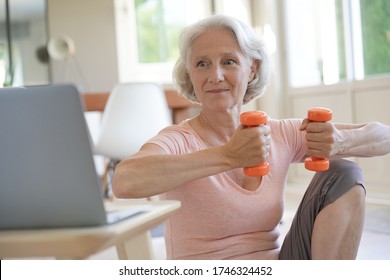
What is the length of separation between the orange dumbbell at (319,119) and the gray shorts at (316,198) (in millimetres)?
49

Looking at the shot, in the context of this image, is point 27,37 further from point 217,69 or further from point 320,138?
point 320,138

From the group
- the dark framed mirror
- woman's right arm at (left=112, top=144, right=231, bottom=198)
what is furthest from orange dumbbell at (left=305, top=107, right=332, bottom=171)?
the dark framed mirror

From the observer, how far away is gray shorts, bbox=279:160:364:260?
0.88 m

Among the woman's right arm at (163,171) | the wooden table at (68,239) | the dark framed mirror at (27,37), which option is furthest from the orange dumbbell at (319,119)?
the dark framed mirror at (27,37)

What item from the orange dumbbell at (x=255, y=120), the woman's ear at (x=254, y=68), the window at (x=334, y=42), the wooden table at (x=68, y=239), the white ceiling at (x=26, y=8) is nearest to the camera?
the wooden table at (x=68, y=239)

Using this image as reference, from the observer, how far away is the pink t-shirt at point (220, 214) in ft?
2.97

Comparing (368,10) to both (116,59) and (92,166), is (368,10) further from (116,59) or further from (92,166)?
(116,59)

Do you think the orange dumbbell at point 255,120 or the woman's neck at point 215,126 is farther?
the woman's neck at point 215,126

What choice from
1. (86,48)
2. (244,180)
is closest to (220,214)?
(244,180)

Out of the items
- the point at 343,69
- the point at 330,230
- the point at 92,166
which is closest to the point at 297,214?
the point at 330,230

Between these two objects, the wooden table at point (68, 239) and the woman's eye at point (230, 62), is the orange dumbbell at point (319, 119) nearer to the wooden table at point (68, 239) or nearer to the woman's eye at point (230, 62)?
the woman's eye at point (230, 62)

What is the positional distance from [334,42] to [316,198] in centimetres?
77
